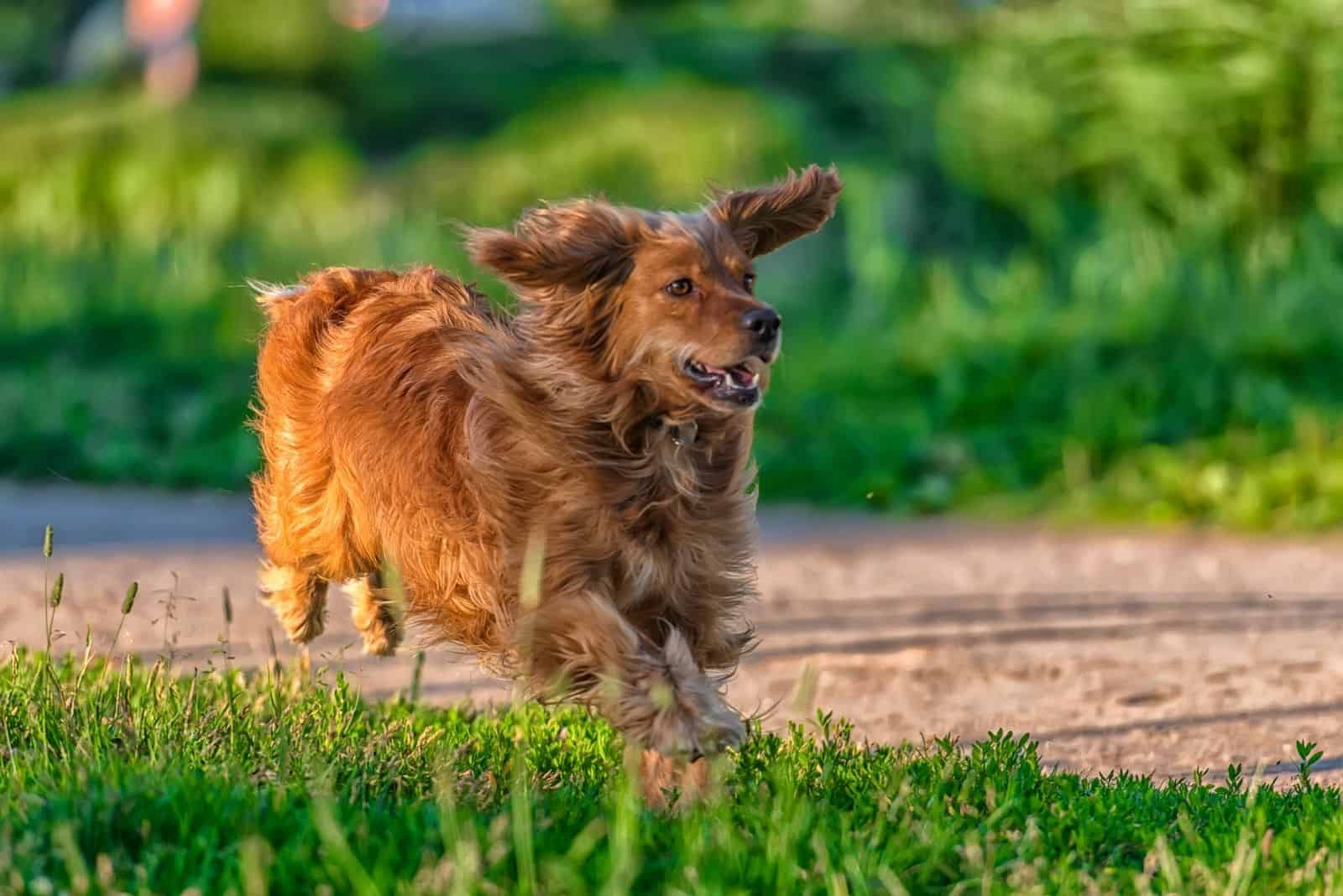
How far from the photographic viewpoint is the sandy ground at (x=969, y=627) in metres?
5.59

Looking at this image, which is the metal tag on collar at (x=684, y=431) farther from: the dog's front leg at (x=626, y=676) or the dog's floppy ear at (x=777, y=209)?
the dog's floppy ear at (x=777, y=209)

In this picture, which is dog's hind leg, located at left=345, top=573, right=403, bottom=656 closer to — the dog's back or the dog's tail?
the dog's back

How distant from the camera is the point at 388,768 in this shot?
4.36 m

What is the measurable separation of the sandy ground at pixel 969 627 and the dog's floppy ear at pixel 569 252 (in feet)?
3.35

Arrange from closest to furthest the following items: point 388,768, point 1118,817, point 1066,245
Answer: point 1118,817 → point 388,768 → point 1066,245

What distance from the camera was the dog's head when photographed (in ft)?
14.7

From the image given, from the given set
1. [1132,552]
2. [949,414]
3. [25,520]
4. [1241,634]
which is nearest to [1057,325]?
[949,414]

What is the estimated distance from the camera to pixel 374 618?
6016 mm

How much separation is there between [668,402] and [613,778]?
2.82 feet

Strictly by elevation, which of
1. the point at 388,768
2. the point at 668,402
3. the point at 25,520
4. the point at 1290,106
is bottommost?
the point at 25,520

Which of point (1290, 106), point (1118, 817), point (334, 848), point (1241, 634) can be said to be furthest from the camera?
point (1290, 106)

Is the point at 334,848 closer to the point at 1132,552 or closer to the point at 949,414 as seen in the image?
the point at 1132,552

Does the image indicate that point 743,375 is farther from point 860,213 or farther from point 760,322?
point 860,213

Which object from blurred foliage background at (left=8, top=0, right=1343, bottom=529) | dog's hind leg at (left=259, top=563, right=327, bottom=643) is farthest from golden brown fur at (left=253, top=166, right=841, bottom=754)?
blurred foliage background at (left=8, top=0, right=1343, bottom=529)
